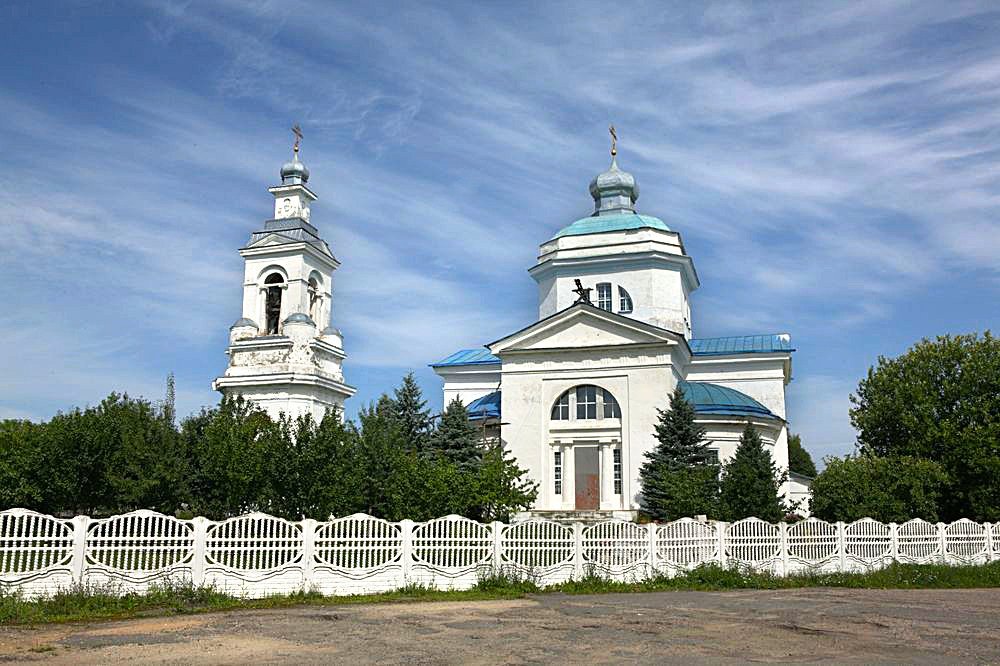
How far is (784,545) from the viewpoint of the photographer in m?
17.4

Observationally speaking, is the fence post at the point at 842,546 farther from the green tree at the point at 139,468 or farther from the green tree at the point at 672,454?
the green tree at the point at 139,468

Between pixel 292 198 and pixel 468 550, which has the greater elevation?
pixel 292 198

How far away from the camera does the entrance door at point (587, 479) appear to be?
93.5ft

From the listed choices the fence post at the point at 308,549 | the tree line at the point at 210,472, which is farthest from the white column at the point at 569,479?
the fence post at the point at 308,549

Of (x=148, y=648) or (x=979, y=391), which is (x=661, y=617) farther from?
(x=979, y=391)

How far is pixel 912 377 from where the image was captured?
88.0 ft

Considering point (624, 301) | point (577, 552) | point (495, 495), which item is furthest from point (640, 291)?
point (577, 552)

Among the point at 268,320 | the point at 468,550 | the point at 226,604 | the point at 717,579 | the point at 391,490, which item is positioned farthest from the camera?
the point at 268,320

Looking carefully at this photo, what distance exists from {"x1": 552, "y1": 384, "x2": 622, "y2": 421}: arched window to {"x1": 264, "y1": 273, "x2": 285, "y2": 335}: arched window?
41.0 feet

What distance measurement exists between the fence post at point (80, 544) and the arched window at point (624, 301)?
23.6m

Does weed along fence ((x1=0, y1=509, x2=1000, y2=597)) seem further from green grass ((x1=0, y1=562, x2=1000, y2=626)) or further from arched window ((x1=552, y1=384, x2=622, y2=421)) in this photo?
arched window ((x1=552, y1=384, x2=622, y2=421))

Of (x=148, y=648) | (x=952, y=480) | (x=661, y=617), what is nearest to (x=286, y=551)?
(x=148, y=648)

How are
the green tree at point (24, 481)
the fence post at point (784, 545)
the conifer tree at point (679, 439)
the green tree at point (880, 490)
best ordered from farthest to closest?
the conifer tree at point (679, 439), the green tree at point (880, 490), the fence post at point (784, 545), the green tree at point (24, 481)

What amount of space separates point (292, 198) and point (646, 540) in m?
24.9
